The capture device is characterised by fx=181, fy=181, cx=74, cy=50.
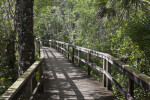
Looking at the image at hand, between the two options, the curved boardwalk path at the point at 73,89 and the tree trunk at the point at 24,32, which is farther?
the tree trunk at the point at 24,32

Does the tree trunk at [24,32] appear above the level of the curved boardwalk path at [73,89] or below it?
above

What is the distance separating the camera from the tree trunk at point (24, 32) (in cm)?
516

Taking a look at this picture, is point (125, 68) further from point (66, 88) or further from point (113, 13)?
point (113, 13)

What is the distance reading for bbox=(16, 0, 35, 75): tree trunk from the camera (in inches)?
203

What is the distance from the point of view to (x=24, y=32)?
5.18m

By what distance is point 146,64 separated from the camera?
6.11 m

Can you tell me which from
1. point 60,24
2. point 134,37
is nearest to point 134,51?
point 134,37

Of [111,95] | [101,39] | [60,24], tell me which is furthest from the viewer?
[60,24]

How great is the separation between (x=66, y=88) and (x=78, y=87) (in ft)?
1.33

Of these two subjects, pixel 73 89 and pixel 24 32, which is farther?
pixel 73 89

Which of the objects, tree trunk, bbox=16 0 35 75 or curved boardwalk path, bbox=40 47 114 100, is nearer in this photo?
curved boardwalk path, bbox=40 47 114 100

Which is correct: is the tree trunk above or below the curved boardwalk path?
above

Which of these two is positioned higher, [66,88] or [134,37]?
[134,37]

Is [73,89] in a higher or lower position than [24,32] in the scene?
lower
